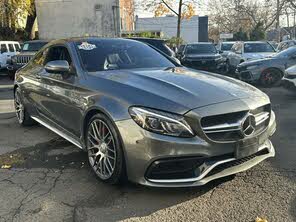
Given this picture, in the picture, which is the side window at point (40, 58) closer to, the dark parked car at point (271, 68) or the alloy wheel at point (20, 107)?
the alloy wheel at point (20, 107)

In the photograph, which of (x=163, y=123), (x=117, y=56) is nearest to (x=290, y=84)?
(x=117, y=56)

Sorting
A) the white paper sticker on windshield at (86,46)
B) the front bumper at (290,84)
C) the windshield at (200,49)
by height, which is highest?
the white paper sticker on windshield at (86,46)

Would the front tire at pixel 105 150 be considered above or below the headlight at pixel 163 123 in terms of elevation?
below

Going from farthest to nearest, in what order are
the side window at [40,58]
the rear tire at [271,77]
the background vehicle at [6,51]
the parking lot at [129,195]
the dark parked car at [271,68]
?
the background vehicle at [6,51] < the rear tire at [271,77] < the dark parked car at [271,68] < the side window at [40,58] < the parking lot at [129,195]

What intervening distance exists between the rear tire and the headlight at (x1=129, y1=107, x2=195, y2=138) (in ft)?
30.1

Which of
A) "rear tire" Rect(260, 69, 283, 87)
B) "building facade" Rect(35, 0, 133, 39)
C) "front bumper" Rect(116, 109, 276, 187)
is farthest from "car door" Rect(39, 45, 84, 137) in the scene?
"building facade" Rect(35, 0, 133, 39)

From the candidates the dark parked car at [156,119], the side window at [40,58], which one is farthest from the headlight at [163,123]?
the side window at [40,58]

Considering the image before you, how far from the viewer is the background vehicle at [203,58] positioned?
17.2 meters

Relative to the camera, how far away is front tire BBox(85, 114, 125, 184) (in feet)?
12.7

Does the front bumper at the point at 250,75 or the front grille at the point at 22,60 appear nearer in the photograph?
the front bumper at the point at 250,75

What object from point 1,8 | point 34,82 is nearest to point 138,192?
point 34,82

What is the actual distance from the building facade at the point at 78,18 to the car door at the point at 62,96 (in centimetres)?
2424

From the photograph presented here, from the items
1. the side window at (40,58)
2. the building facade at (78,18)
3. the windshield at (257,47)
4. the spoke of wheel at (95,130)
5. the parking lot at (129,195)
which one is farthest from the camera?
the building facade at (78,18)

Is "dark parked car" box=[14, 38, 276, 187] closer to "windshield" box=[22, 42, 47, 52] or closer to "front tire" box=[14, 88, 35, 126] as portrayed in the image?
"front tire" box=[14, 88, 35, 126]
